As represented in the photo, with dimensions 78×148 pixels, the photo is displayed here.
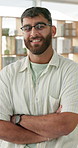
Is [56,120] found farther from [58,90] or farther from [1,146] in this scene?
[1,146]

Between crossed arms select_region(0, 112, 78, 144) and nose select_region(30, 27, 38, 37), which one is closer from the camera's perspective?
crossed arms select_region(0, 112, 78, 144)

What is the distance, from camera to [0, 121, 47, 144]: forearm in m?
1.67

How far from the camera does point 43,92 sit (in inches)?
68.3

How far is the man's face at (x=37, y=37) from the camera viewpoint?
1.73m

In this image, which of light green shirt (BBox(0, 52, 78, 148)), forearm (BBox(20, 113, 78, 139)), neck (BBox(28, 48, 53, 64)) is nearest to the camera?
forearm (BBox(20, 113, 78, 139))

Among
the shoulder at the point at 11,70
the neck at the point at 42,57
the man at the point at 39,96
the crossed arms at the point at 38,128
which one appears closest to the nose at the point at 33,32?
the man at the point at 39,96

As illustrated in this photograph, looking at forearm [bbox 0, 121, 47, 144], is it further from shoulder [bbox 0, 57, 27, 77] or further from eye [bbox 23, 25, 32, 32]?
eye [bbox 23, 25, 32, 32]

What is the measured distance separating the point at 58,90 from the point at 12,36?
318 cm

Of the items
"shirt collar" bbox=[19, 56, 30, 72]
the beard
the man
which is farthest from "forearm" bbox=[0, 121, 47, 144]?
the beard

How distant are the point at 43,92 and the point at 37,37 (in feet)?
1.16

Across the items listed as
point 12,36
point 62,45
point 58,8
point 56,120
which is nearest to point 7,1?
point 12,36

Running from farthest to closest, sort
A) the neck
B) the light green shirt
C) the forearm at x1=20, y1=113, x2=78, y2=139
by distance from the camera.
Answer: the neck < the light green shirt < the forearm at x1=20, y1=113, x2=78, y2=139

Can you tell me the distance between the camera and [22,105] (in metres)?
1.73

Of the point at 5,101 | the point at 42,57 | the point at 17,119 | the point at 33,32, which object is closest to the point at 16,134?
the point at 17,119
